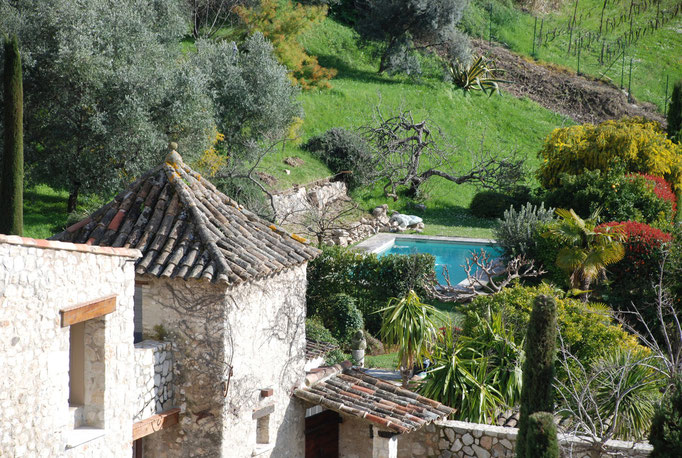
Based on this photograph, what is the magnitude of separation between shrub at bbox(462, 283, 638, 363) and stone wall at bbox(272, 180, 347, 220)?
12.4 m

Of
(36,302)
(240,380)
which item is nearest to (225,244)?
(240,380)

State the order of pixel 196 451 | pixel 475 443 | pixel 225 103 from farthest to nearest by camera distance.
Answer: pixel 225 103
pixel 475 443
pixel 196 451

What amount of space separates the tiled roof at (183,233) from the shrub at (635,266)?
12.7 metres

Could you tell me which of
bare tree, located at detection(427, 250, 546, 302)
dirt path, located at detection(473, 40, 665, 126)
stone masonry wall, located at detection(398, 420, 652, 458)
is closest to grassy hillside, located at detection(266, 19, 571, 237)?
dirt path, located at detection(473, 40, 665, 126)

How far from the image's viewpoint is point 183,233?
11219mm

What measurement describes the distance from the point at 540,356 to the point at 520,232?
13.5 meters

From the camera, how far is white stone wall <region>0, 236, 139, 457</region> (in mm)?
7453

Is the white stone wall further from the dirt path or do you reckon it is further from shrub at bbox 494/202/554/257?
the dirt path

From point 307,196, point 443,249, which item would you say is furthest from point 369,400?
point 307,196

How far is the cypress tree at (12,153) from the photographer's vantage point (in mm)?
18781

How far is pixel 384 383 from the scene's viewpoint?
13.9 m

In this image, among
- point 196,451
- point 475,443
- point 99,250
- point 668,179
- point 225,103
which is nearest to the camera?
point 99,250

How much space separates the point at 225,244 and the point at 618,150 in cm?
2364

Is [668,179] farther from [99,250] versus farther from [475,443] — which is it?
[99,250]
